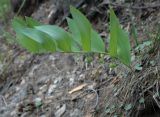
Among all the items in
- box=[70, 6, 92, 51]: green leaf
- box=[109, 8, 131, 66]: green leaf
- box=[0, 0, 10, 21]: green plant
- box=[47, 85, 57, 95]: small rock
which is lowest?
box=[47, 85, 57, 95]: small rock

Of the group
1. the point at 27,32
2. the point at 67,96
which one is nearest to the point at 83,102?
the point at 67,96

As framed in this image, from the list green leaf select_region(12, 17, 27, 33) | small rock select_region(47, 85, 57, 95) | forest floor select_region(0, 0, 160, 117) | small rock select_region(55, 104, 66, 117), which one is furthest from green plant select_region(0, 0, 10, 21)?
green leaf select_region(12, 17, 27, 33)

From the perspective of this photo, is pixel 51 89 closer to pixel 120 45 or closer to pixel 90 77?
pixel 90 77

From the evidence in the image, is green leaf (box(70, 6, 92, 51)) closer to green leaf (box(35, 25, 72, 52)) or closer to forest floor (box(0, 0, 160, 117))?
green leaf (box(35, 25, 72, 52))

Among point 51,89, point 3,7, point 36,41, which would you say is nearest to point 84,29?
point 36,41

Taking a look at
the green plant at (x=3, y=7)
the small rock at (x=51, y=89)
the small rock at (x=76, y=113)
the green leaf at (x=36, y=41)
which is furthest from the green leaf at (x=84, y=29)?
the green plant at (x=3, y=7)

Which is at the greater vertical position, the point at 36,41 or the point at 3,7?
the point at 3,7
